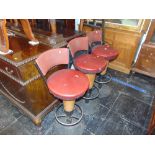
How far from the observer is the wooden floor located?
1675 millimetres

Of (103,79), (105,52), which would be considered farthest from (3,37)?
(103,79)

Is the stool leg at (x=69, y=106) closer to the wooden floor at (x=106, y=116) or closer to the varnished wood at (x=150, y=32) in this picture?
the wooden floor at (x=106, y=116)

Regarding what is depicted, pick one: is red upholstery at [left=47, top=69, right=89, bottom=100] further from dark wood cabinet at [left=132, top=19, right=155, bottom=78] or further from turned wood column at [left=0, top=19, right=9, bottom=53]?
dark wood cabinet at [left=132, top=19, right=155, bottom=78]

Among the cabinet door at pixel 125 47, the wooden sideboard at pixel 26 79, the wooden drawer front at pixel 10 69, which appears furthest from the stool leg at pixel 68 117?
the cabinet door at pixel 125 47

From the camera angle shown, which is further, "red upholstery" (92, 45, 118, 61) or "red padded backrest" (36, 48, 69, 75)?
"red upholstery" (92, 45, 118, 61)

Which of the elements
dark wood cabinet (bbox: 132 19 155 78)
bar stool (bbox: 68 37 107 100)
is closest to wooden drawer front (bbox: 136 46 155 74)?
dark wood cabinet (bbox: 132 19 155 78)

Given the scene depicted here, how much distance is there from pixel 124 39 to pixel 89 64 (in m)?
1.33

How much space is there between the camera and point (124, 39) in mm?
2574

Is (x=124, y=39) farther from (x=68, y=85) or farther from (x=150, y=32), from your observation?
(x=68, y=85)

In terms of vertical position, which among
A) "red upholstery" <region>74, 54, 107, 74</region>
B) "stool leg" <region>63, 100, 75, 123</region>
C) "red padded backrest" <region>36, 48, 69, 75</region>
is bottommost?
"stool leg" <region>63, 100, 75, 123</region>

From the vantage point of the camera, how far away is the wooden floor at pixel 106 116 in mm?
1675

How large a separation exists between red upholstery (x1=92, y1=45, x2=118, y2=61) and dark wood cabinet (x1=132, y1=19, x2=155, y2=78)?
2.42 feet
